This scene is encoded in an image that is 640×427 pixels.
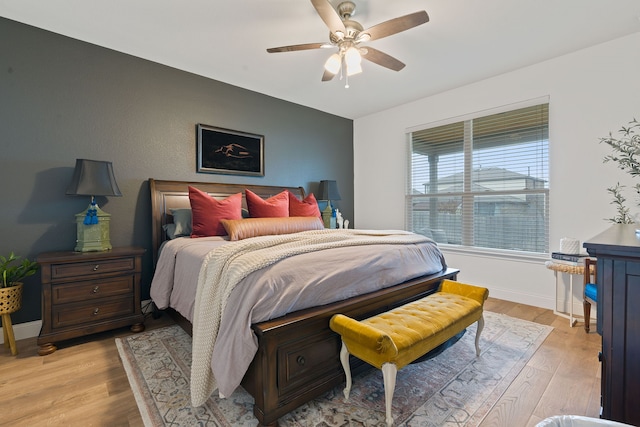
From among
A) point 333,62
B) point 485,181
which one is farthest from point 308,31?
point 485,181

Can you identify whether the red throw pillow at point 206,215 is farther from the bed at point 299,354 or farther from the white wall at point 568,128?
the white wall at point 568,128

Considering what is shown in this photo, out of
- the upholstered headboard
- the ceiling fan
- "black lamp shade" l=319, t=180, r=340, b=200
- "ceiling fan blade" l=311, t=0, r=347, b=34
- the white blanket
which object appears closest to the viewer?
the white blanket

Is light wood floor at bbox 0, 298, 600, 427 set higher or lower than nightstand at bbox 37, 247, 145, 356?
lower

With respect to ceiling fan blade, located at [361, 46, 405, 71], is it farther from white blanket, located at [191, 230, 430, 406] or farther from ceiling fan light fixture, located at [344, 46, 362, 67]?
white blanket, located at [191, 230, 430, 406]

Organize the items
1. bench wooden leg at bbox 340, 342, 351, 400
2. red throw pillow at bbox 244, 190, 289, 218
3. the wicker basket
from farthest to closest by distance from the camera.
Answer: red throw pillow at bbox 244, 190, 289, 218 < the wicker basket < bench wooden leg at bbox 340, 342, 351, 400

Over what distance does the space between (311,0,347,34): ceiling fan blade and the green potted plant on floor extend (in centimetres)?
289

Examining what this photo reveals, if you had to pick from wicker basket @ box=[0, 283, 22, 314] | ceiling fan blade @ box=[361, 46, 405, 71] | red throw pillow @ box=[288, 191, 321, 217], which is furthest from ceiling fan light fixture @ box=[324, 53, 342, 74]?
wicker basket @ box=[0, 283, 22, 314]

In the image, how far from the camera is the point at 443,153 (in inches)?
165

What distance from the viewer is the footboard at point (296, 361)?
1.44 metres

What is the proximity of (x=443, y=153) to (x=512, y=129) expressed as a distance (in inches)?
34.5

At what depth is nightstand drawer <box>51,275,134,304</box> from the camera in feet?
7.41

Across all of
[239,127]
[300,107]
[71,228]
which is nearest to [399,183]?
[300,107]

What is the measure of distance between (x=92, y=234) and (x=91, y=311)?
0.65 meters

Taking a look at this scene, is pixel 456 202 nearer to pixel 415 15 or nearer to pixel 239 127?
pixel 415 15
